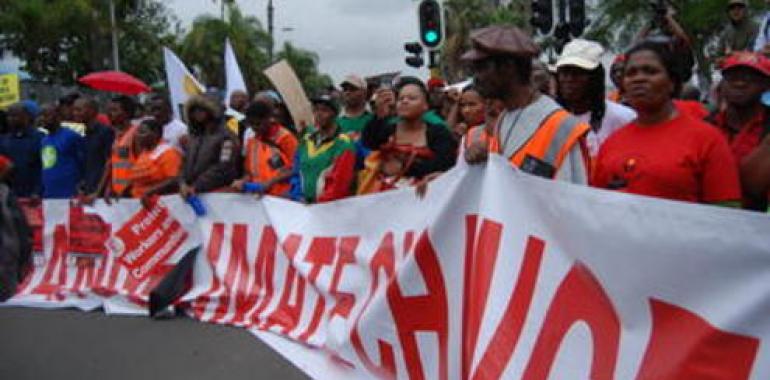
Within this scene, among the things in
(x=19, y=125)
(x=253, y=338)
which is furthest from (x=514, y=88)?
(x=19, y=125)

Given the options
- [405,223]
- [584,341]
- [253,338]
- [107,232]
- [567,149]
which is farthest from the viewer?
[107,232]

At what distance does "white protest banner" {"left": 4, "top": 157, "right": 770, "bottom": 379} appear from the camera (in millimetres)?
2559

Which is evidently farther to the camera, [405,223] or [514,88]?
[405,223]

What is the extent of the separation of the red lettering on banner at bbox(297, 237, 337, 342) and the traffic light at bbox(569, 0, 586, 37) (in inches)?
286

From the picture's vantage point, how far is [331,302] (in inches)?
204

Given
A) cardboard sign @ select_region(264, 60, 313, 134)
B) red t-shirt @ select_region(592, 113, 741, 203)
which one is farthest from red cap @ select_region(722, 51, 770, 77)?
cardboard sign @ select_region(264, 60, 313, 134)

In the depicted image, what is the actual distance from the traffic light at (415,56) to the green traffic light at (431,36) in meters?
2.24

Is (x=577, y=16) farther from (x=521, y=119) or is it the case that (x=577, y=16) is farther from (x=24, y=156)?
(x=521, y=119)

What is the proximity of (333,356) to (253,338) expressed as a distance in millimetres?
1111

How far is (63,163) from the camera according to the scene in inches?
327

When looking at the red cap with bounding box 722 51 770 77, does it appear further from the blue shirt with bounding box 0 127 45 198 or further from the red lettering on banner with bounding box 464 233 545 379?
the blue shirt with bounding box 0 127 45 198

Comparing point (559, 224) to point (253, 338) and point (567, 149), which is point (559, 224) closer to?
point (567, 149)

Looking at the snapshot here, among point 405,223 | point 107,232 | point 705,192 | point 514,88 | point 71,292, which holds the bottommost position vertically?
point 71,292

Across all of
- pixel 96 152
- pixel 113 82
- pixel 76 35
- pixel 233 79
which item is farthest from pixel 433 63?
pixel 76 35
